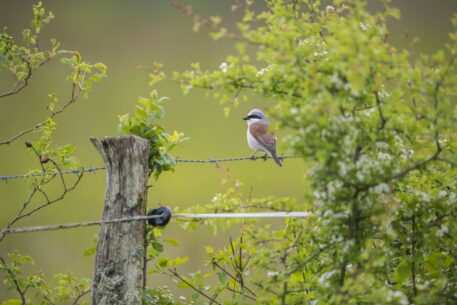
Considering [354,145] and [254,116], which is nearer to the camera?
[354,145]

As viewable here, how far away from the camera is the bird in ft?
24.7

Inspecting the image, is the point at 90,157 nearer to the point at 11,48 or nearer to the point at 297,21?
the point at 11,48

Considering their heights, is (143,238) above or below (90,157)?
below

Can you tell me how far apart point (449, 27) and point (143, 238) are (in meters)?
12.9

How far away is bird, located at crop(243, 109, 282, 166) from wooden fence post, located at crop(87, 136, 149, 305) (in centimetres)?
343

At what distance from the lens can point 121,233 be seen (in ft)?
12.6

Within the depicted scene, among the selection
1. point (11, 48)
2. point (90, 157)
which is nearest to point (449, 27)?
point (90, 157)

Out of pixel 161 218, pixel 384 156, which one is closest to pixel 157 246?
pixel 161 218

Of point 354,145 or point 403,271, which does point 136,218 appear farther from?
point 403,271

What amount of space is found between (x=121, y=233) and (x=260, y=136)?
154 inches

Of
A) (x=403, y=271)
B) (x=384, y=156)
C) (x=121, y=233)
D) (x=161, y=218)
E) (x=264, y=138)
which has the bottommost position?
(x=403, y=271)

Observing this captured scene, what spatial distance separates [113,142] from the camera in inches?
153

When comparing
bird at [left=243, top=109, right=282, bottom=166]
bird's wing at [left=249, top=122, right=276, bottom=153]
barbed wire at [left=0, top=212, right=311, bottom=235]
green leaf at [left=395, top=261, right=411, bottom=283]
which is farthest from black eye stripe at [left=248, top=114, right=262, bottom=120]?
green leaf at [left=395, top=261, right=411, bottom=283]

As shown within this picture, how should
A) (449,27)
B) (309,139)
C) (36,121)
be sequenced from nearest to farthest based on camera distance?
1. (309,139)
2. (36,121)
3. (449,27)
